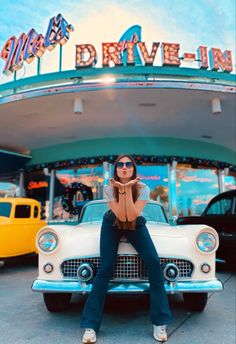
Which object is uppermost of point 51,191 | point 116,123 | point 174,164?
point 116,123

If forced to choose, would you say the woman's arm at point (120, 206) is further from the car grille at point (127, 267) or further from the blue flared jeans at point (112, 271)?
the car grille at point (127, 267)

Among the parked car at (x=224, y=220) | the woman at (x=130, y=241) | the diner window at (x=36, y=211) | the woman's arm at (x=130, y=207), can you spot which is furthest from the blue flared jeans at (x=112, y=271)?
the diner window at (x=36, y=211)

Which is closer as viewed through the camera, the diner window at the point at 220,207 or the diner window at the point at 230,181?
the diner window at the point at 220,207

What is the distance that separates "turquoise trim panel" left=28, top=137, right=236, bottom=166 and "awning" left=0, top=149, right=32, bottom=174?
55 cm

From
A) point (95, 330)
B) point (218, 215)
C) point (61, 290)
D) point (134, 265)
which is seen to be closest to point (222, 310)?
point (134, 265)

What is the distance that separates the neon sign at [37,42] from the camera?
28.6ft

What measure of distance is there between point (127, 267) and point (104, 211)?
4.74 ft

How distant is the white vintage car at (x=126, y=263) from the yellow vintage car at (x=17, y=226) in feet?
8.47

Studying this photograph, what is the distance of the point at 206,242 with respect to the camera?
333 centimetres

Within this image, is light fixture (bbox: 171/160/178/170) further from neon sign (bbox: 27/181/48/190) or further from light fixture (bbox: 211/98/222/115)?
neon sign (bbox: 27/181/48/190)

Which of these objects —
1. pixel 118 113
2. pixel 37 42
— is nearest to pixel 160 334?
pixel 118 113

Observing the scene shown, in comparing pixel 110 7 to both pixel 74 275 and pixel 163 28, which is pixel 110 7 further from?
pixel 74 275

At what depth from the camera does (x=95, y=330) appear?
2.79 meters

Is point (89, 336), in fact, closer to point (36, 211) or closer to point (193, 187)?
point (36, 211)
